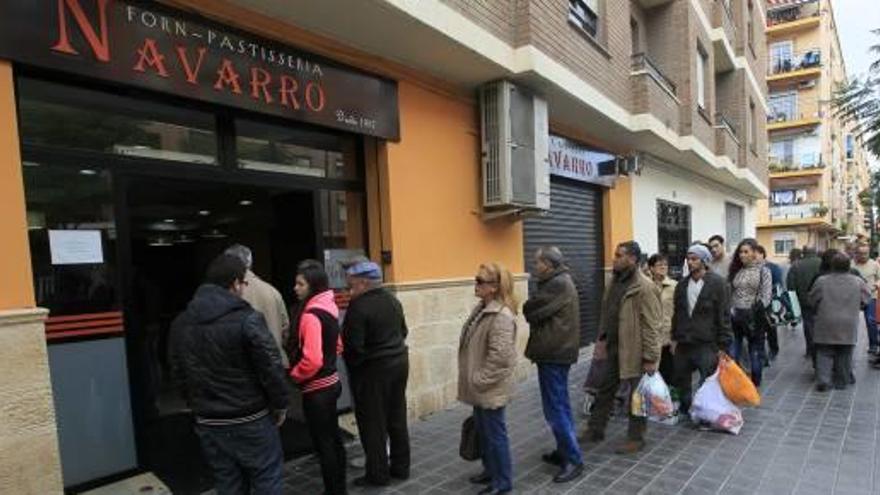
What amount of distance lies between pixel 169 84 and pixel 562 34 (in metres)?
5.13

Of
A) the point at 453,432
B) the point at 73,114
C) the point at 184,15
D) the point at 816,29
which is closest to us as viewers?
the point at 73,114

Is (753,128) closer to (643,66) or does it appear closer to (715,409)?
(643,66)

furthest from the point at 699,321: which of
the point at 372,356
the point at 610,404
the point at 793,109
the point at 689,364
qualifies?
the point at 793,109

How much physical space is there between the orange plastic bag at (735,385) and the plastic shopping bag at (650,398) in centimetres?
86

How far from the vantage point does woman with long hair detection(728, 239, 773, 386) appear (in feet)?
23.1

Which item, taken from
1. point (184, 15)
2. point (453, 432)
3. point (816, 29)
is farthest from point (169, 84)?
point (816, 29)

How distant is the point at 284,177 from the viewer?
563 cm

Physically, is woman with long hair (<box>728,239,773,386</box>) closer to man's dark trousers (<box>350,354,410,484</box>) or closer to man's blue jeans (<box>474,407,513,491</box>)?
man's blue jeans (<box>474,407,513,491</box>)

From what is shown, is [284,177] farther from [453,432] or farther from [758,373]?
[758,373]

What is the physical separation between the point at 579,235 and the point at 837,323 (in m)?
4.05

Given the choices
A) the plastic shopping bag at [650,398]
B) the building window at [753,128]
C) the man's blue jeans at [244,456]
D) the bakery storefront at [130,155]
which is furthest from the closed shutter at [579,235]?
the building window at [753,128]

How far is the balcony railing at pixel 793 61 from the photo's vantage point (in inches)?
1440

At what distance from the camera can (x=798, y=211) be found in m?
36.2

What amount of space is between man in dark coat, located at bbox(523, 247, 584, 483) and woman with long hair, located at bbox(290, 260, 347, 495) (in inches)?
58.4
